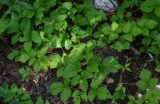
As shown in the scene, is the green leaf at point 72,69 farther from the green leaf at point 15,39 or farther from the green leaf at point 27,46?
the green leaf at point 15,39

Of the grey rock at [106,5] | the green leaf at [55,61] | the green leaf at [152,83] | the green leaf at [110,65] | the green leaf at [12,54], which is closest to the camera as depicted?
the green leaf at [152,83]

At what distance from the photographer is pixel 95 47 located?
3252 millimetres

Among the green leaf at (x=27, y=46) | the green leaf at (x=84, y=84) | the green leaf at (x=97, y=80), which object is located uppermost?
the green leaf at (x=27, y=46)

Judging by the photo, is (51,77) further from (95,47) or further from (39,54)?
(95,47)

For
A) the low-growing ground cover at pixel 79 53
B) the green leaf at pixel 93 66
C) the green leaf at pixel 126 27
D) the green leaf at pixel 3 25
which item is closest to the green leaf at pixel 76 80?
the low-growing ground cover at pixel 79 53

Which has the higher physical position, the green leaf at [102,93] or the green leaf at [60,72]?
the green leaf at [60,72]

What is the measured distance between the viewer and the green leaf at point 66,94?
3.04 meters

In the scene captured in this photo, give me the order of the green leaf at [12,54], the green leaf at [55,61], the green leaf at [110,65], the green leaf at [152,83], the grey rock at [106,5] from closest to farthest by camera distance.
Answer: the green leaf at [152,83] < the green leaf at [110,65] < the green leaf at [55,61] < the green leaf at [12,54] < the grey rock at [106,5]

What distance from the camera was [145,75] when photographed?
3.00 meters

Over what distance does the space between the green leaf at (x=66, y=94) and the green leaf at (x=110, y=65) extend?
38cm

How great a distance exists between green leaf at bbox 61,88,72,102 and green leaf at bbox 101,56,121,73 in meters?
0.38

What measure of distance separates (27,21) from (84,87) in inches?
35.5

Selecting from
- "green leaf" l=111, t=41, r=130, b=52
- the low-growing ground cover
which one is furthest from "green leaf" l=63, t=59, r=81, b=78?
"green leaf" l=111, t=41, r=130, b=52

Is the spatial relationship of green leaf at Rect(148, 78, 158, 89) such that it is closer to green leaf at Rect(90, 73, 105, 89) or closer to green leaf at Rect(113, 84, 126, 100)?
green leaf at Rect(113, 84, 126, 100)
